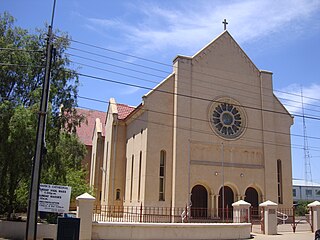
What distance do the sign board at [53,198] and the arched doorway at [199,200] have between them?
633 inches

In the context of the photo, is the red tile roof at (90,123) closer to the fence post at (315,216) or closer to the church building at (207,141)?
the church building at (207,141)

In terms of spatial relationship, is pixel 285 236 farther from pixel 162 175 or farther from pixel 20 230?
pixel 20 230

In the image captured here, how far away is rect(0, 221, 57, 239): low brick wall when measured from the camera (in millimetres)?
17141

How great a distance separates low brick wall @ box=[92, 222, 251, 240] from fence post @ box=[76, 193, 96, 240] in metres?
0.54

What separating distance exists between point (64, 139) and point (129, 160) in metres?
11.3

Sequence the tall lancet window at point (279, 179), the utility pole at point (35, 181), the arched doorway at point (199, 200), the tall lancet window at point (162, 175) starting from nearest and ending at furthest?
the utility pole at point (35, 181) < the tall lancet window at point (162, 175) < the arched doorway at point (199, 200) < the tall lancet window at point (279, 179)

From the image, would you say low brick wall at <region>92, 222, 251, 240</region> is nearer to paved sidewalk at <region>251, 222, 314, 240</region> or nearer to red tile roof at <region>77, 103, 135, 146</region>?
paved sidewalk at <region>251, 222, 314, 240</region>

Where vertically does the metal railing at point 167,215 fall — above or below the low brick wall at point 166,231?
above

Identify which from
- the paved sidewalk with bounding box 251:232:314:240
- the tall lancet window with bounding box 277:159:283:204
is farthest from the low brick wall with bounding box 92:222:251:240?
the tall lancet window with bounding box 277:159:283:204

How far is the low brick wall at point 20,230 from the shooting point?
17.1 meters

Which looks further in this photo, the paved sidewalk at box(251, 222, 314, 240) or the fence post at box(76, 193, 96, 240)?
the paved sidewalk at box(251, 222, 314, 240)

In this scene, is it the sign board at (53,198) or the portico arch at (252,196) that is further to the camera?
the portico arch at (252,196)

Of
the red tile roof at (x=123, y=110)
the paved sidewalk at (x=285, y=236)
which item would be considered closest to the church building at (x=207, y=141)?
the red tile roof at (x=123, y=110)

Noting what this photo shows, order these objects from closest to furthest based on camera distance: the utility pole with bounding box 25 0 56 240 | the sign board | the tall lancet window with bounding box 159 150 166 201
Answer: the utility pole with bounding box 25 0 56 240 < the sign board < the tall lancet window with bounding box 159 150 166 201
